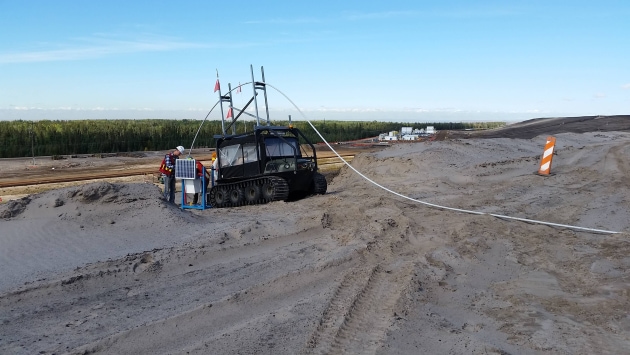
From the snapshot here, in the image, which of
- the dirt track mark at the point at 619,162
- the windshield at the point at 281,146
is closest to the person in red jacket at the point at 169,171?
the windshield at the point at 281,146

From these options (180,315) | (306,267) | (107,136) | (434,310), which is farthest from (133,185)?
(107,136)

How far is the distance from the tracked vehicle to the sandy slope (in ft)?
4.02

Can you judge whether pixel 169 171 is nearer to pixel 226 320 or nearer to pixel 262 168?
pixel 262 168

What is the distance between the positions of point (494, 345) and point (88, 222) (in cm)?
676

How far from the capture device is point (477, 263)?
320 inches

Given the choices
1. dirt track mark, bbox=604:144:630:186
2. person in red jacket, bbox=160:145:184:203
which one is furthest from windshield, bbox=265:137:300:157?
dirt track mark, bbox=604:144:630:186

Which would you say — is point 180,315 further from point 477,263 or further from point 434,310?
point 477,263

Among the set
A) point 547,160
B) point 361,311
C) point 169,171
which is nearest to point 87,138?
point 169,171

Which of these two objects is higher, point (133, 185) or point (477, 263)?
point (133, 185)

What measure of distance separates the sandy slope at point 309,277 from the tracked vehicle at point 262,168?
1.23 metres

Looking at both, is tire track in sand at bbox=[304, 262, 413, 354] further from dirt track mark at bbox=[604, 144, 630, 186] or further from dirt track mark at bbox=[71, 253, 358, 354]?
dirt track mark at bbox=[604, 144, 630, 186]

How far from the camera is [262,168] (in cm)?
1442

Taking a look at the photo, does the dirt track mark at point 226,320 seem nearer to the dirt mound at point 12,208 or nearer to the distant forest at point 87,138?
the dirt mound at point 12,208

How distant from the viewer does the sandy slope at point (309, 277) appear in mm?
5402
